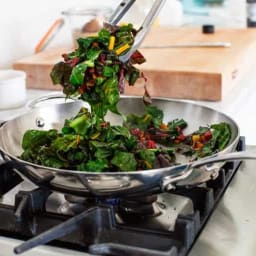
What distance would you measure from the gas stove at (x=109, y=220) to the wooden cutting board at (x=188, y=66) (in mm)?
421

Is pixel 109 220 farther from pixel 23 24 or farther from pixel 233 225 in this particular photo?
pixel 23 24

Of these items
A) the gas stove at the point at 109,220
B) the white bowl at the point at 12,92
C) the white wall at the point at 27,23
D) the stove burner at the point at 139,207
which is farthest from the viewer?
the white wall at the point at 27,23

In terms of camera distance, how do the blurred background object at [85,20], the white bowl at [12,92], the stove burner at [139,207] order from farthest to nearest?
the blurred background object at [85,20] → the white bowl at [12,92] → the stove burner at [139,207]

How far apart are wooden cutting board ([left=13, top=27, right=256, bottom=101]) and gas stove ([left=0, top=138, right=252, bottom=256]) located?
42cm

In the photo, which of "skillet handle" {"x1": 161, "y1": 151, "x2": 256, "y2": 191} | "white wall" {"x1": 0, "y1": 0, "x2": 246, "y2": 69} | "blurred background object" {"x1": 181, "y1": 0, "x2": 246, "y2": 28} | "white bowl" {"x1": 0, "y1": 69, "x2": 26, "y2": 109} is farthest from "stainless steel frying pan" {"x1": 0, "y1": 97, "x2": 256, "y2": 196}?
"blurred background object" {"x1": 181, "y1": 0, "x2": 246, "y2": 28}

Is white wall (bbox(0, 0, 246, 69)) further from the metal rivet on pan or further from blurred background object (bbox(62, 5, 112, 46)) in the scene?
the metal rivet on pan

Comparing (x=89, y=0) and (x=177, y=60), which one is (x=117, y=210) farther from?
(x=89, y=0)

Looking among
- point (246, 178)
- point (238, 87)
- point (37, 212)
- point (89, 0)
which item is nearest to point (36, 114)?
point (37, 212)

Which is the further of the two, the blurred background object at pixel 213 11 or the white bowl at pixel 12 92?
the blurred background object at pixel 213 11

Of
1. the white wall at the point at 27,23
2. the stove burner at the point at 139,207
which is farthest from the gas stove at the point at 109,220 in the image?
the white wall at the point at 27,23

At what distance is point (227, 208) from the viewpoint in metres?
0.71

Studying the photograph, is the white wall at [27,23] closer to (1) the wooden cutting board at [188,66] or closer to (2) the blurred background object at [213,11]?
(1) the wooden cutting board at [188,66]

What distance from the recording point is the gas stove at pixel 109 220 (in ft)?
1.94

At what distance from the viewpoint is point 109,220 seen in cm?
63
